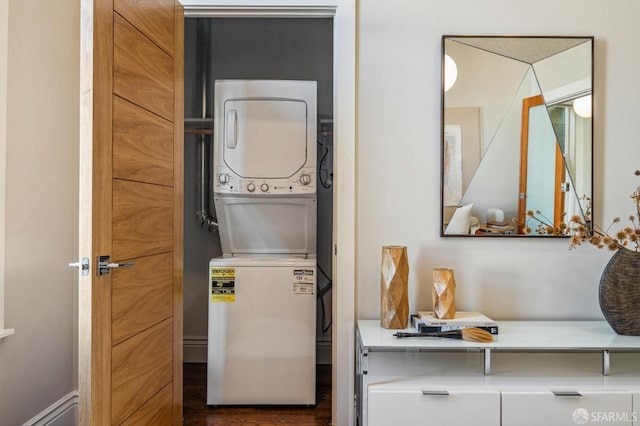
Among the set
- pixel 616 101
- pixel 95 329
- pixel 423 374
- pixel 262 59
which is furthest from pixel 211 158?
pixel 616 101

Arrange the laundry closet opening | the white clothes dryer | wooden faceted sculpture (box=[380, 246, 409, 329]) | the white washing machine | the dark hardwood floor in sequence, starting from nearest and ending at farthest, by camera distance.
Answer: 1. wooden faceted sculpture (box=[380, 246, 409, 329])
2. the dark hardwood floor
3. the white washing machine
4. the white clothes dryer
5. the laundry closet opening

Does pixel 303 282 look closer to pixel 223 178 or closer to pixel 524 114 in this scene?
pixel 223 178

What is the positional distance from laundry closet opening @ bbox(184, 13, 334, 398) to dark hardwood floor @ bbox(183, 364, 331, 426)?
57cm

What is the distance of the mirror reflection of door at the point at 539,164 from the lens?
2008 millimetres

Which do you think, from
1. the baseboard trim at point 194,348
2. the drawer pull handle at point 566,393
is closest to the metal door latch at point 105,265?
the drawer pull handle at point 566,393

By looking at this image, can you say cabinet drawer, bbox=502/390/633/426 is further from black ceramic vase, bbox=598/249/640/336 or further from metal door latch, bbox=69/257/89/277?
metal door latch, bbox=69/257/89/277

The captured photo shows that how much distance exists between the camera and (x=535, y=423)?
155 cm

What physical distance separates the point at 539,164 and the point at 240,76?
83.8 inches

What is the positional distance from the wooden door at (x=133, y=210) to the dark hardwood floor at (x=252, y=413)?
298 mm

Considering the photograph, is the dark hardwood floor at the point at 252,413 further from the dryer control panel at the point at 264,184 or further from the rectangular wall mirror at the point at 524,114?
the rectangular wall mirror at the point at 524,114

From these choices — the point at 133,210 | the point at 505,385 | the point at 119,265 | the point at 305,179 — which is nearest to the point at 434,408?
the point at 505,385

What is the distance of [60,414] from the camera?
208 cm

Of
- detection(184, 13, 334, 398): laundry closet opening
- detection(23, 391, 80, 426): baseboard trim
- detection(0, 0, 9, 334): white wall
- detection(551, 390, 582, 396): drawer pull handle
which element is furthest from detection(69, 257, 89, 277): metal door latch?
detection(184, 13, 334, 398): laundry closet opening

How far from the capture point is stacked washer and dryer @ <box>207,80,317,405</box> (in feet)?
8.08
